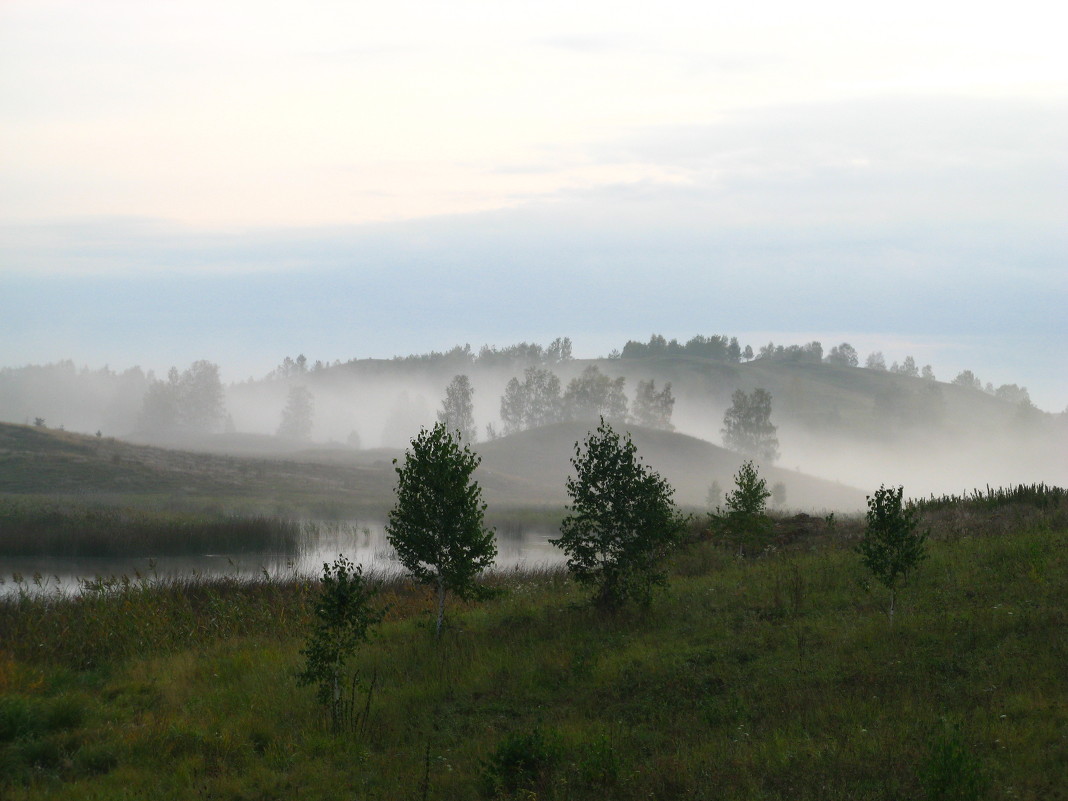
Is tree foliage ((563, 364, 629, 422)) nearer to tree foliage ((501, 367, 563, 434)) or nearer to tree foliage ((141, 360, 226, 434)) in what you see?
tree foliage ((501, 367, 563, 434))

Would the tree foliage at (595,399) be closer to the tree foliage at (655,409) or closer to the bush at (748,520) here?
the tree foliage at (655,409)

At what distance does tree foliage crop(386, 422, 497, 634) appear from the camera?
21.8m

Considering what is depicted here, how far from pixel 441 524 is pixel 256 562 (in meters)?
24.0

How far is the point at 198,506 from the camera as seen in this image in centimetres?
6369

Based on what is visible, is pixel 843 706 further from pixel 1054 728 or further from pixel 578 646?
pixel 578 646

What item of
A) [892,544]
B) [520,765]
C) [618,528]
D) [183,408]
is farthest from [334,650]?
[183,408]

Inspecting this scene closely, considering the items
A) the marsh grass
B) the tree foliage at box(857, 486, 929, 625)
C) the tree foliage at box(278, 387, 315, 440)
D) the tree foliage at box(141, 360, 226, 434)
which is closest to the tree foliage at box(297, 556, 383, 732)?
the tree foliage at box(857, 486, 929, 625)

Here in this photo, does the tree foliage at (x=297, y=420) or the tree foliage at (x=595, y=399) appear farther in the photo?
the tree foliage at (x=297, y=420)

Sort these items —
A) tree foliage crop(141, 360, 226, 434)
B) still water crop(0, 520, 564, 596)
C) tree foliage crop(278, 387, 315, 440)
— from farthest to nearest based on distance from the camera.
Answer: tree foliage crop(141, 360, 226, 434) < tree foliage crop(278, 387, 315, 440) < still water crop(0, 520, 564, 596)

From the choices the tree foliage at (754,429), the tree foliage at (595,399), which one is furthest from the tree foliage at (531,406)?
the tree foliage at (754,429)

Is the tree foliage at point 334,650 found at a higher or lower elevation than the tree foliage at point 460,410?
lower

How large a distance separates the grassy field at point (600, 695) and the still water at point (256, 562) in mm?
8911

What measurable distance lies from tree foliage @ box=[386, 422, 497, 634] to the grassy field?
1.50 m

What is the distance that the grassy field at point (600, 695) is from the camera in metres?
12.0
